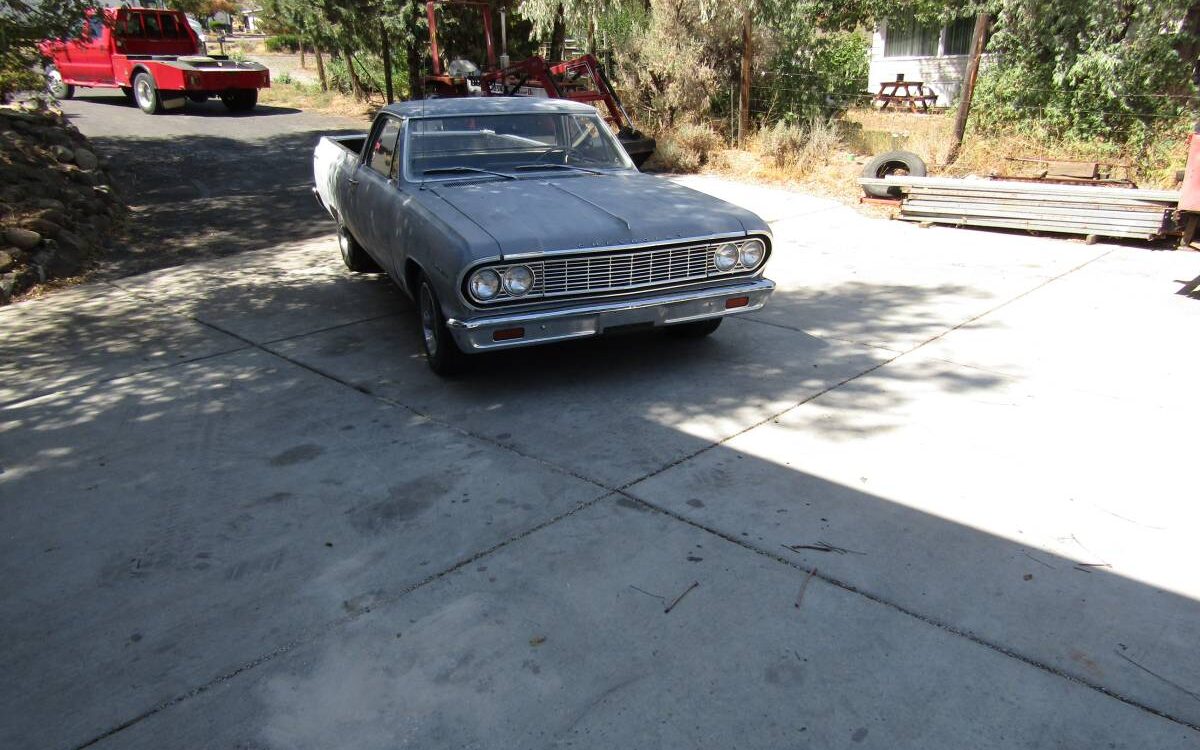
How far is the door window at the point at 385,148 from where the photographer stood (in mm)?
6102

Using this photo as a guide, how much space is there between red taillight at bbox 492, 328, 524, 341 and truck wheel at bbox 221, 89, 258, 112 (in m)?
17.1

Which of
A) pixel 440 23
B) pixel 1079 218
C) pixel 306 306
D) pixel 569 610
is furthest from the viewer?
pixel 440 23

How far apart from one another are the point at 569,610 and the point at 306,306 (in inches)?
184

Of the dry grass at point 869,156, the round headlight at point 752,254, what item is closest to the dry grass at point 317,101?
the dry grass at point 869,156

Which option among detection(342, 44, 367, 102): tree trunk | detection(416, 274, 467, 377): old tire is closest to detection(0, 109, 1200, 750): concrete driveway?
detection(416, 274, 467, 377): old tire

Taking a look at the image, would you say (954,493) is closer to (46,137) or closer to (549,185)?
(549,185)

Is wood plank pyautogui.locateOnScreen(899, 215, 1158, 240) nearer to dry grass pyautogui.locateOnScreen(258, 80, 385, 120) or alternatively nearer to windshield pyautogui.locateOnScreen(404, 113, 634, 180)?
windshield pyautogui.locateOnScreen(404, 113, 634, 180)

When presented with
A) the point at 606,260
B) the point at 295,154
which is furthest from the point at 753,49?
the point at 606,260

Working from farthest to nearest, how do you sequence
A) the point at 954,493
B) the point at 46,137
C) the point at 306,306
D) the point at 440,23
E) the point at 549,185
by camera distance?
the point at 440,23 < the point at 46,137 < the point at 306,306 < the point at 549,185 < the point at 954,493

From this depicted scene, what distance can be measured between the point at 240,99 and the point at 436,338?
16.8 meters

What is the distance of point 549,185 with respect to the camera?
18.5 feet

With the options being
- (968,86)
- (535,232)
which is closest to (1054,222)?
(968,86)

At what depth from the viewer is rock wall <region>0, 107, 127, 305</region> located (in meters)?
7.69

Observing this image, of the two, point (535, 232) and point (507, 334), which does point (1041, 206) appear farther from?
point (507, 334)
